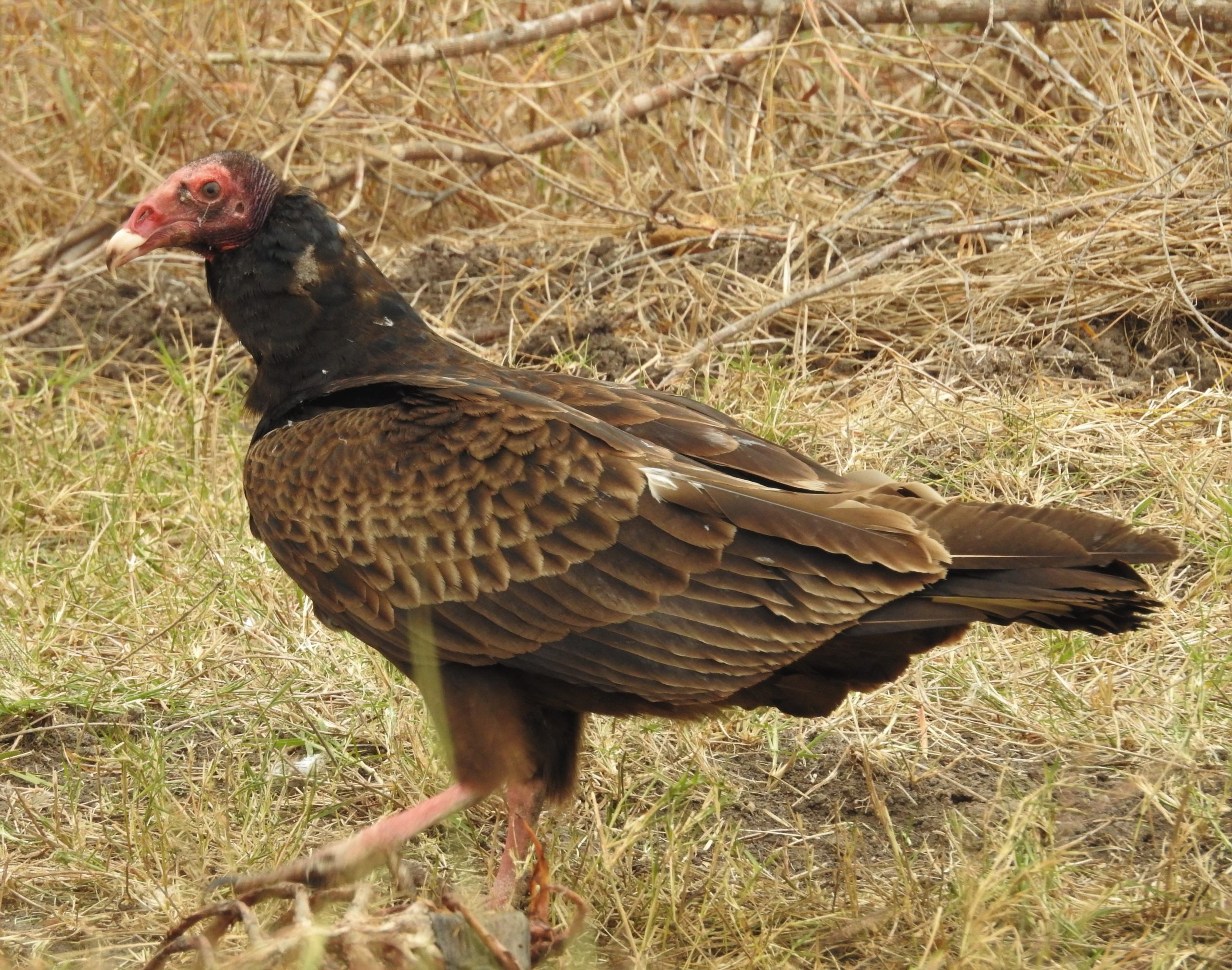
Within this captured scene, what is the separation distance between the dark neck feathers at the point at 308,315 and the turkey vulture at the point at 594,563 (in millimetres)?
209

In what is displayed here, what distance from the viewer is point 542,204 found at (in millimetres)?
6277

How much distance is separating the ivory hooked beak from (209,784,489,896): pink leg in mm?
1515

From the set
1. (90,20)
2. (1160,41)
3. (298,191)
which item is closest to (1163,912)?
(298,191)

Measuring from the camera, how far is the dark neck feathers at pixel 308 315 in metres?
3.62

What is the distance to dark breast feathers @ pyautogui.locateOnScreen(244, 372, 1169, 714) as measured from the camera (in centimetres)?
279

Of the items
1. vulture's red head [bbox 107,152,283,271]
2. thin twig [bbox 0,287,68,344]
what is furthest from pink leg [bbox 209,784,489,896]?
thin twig [bbox 0,287,68,344]

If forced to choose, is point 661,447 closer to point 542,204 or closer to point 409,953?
point 409,953

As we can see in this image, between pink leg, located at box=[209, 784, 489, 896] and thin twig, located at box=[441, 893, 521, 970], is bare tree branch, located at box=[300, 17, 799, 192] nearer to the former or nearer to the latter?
pink leg, located at box=[209, 784, 489, 896]

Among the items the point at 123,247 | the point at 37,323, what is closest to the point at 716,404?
the point at 123,247

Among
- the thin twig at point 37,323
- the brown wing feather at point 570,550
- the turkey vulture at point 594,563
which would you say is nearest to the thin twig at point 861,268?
the turkey vulture at point 594,563

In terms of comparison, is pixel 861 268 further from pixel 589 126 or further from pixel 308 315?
pixel 308 315

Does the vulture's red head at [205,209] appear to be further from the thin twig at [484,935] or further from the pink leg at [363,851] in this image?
the thin twig at [484,935]

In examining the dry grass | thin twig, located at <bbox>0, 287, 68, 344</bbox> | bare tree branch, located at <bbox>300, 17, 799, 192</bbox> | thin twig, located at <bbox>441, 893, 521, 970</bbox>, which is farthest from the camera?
bare tree branch, located at <bbox>300, 17, 799, 192</bbox>

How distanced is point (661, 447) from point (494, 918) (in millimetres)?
1056
